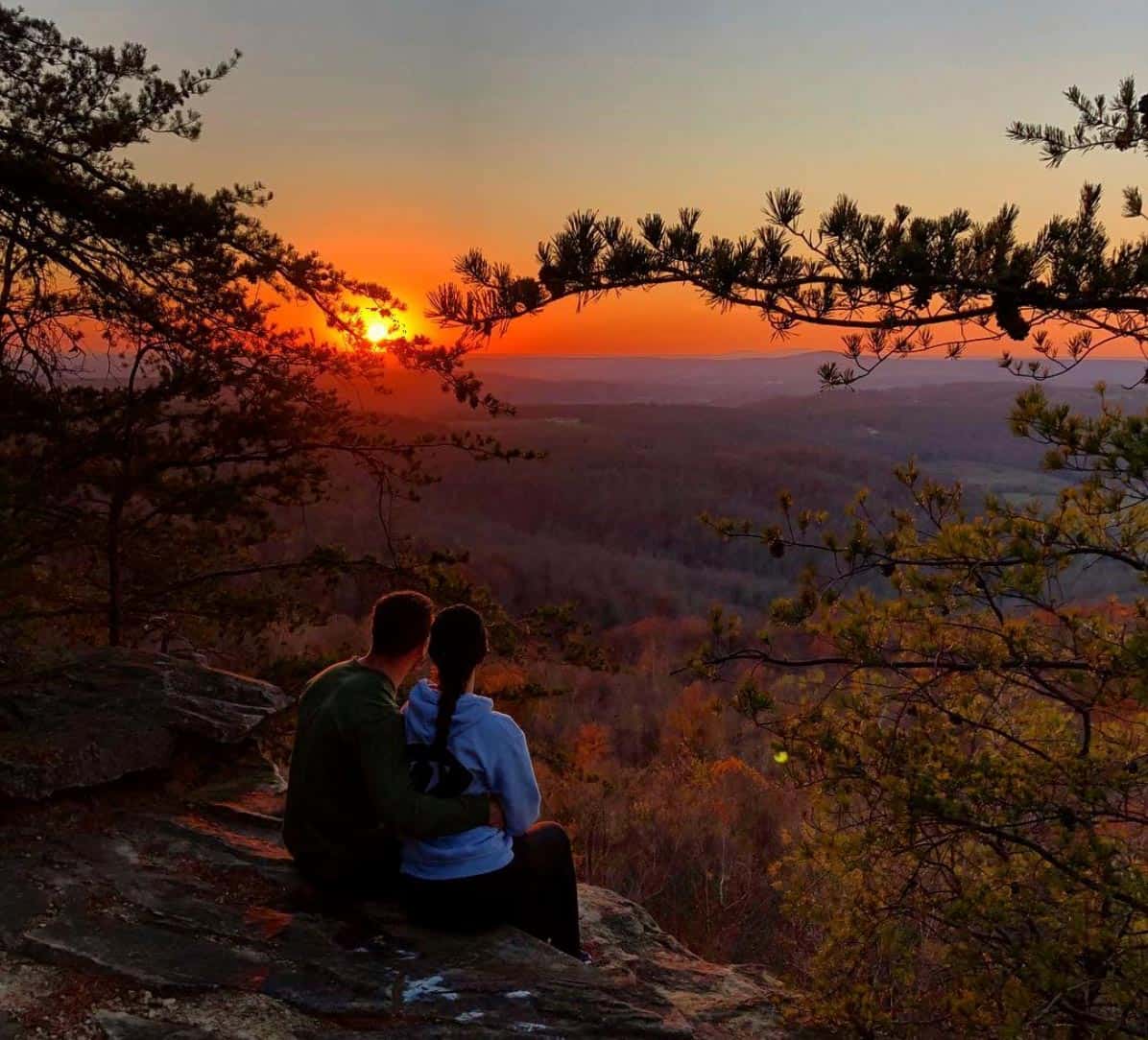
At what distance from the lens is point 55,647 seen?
19.6 ft

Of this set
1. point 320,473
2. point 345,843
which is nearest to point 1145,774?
point 345,843

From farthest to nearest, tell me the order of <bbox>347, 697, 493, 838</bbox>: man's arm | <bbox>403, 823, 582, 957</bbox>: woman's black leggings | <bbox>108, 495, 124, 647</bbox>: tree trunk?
<bbox>108, 495, 124, 647</bbox>: tree trunk
<bbox>403, 823, 582, 957</bbox>: woman's black leggings
<bbox>347, 697, 493, 838</bbox>: man's arm

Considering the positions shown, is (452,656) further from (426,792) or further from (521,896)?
(521,896)

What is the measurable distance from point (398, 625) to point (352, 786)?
713 mm

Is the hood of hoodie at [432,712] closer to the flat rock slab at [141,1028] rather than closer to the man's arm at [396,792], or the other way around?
the man's arm at [396,792]

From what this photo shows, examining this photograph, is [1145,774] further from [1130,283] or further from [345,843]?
[345,843]

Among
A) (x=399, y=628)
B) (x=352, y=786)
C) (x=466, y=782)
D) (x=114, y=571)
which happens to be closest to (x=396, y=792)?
(x=466, y=782)

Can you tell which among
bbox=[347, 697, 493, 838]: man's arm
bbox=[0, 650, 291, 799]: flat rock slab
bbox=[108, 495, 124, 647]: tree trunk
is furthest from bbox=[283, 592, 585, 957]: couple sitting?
bbox=[108, 495, 124, 647]: tree trunk

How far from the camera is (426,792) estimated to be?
3479mm

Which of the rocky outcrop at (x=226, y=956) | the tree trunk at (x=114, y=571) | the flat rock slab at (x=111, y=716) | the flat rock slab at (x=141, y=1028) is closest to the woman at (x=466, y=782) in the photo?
the rocky outcrop at (x=226, y=956)

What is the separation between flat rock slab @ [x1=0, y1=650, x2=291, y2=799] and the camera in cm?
455

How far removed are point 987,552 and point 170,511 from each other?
619 cm

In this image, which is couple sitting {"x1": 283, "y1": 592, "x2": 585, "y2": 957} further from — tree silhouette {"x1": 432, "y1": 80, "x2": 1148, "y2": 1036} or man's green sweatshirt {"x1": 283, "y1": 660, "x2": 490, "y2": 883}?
tree silhouette {"x1": 432, "y1": 80, "x2": 1148, "y2": 1036}

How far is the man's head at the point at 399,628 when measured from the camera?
11.9 feet
